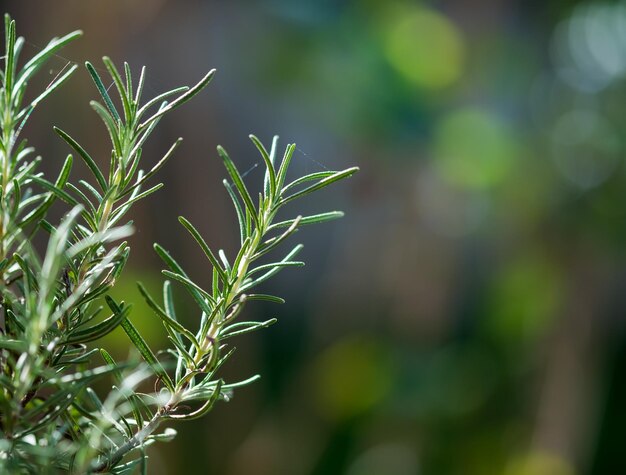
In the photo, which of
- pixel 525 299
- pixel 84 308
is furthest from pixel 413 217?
pixel 84 308

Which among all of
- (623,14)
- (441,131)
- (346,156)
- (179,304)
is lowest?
(179,304)

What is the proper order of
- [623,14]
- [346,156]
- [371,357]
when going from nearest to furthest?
[371,357] → [623,14] → [346,156]

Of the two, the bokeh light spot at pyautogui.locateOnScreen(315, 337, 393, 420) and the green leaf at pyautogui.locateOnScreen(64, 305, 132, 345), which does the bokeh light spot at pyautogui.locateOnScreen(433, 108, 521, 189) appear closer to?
the bokeh light spot at pyautogui.locateOnScreen(315, 337, 393, 420)

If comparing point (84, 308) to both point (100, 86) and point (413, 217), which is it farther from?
point (413, 217)

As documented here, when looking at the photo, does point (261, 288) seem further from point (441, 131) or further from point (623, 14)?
point (623, 14)

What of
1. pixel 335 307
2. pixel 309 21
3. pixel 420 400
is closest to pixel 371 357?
pixel 420 400

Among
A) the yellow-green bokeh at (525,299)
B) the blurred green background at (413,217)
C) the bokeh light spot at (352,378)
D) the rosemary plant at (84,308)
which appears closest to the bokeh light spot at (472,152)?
the blurred green background at (413,217)

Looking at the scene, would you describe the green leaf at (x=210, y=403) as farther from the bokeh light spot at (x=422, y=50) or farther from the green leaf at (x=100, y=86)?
the bokeh light spot at (x=422, y=50)
